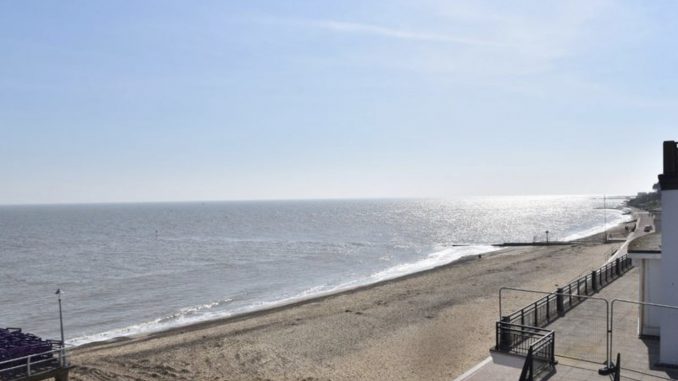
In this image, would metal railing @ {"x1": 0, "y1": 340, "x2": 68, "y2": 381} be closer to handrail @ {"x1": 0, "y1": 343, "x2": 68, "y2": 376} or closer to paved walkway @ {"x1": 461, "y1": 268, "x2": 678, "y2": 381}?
handrail @ {"x1": 0, "y1": 343, "x2": 68, "y2": 376}

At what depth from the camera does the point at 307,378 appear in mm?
20062

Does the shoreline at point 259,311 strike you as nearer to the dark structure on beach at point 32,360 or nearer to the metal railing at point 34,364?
the dark structure on beach at point 32,360

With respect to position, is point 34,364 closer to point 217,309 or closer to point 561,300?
point 561,300

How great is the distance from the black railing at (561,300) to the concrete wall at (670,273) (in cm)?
342

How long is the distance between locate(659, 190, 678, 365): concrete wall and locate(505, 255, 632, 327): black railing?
3415 mm

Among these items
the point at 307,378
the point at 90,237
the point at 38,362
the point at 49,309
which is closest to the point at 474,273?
the point at 307,378

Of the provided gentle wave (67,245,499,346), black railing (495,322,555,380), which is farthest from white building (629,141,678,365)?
gentle wave (67,245,499,346)

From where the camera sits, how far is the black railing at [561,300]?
1610cm

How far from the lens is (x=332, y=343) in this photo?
81.8 ft

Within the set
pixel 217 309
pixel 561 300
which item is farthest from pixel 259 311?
pixel 561 300

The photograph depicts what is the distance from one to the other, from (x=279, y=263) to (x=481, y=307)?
33135mm

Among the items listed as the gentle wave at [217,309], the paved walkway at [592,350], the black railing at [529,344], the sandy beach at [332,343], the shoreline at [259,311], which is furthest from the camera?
the gentle wave at [217,309]

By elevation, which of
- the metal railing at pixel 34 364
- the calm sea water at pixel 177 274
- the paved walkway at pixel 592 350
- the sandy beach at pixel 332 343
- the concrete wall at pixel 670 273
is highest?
the concrete wall at pixel 670 273

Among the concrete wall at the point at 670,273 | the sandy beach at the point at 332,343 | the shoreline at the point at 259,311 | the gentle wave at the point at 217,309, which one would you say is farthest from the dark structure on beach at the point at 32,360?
the concrete wall at the point at 670,273
